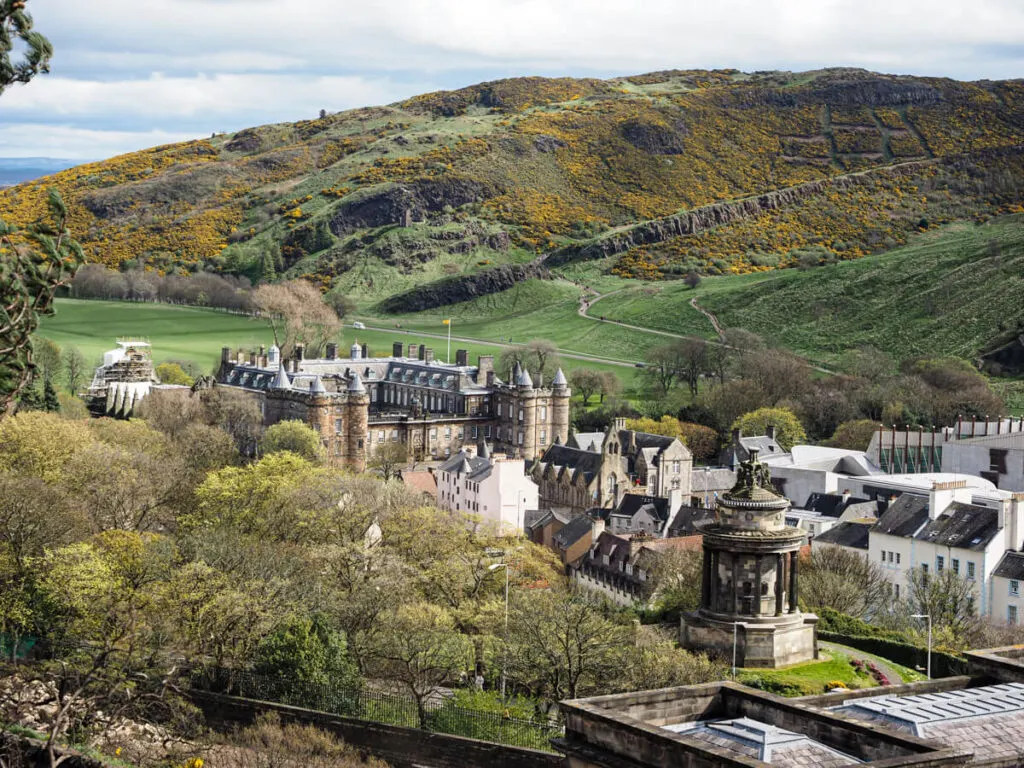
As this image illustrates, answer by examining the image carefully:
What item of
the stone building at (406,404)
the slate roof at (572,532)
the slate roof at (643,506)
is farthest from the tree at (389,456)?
the slate roof at (572,532)

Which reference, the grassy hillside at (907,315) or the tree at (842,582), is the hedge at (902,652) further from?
the grassy hillside at (907,315)

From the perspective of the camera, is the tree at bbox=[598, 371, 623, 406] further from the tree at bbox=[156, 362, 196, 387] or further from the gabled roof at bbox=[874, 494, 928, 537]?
the gabled roof at bbox=[874, 494, 928, 537]

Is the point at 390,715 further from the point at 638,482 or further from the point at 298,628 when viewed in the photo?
the point at 638,482

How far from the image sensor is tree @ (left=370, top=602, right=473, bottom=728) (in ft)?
165

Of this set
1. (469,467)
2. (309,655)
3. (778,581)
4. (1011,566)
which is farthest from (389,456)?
(778,581)

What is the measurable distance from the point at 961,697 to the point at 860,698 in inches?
74.0

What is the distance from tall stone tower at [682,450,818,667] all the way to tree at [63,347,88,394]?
110 m

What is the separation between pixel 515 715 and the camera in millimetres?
46969

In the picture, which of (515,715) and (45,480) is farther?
(45,480)

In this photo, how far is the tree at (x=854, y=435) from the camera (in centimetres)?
12412

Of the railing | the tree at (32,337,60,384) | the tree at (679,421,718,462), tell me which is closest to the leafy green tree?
the railing

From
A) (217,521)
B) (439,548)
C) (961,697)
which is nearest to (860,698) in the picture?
(961,697)

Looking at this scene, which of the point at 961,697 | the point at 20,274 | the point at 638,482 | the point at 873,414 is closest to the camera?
the point at 961,697

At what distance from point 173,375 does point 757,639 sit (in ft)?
369
